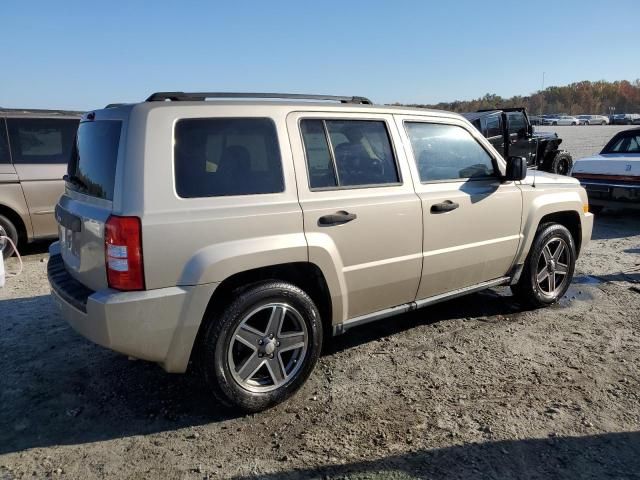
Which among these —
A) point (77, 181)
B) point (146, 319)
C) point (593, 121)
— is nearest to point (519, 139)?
point (77, 181)

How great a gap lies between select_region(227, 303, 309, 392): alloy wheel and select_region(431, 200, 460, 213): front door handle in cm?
133

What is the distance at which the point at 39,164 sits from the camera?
6777mm

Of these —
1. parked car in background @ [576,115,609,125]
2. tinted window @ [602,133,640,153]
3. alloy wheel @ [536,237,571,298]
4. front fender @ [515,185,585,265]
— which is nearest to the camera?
front fender @ [515,185,585,265]

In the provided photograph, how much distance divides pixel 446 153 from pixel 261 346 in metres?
2.12

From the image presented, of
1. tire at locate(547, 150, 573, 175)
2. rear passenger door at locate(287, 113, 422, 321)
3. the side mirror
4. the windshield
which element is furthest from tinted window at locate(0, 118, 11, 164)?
tire at locate(547, 150, 573, 175)

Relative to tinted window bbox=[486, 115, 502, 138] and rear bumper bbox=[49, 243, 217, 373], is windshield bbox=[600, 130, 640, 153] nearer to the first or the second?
tinted window bbox=[486, 115, 502, 138]

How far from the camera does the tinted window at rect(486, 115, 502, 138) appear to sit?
11.3 metres

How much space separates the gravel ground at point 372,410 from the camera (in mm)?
2727

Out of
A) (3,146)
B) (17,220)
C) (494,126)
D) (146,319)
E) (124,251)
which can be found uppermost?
(494,126)

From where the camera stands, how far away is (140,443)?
2.93 meters

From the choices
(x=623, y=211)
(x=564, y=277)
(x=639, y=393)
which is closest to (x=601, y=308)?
(x=564, y=277)

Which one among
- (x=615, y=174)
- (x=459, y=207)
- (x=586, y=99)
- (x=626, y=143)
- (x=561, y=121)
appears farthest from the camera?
(x=586, y=99)

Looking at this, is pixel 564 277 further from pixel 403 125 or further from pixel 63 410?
pixel 63 410

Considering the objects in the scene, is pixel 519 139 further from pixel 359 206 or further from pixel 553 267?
pixel 359 206
